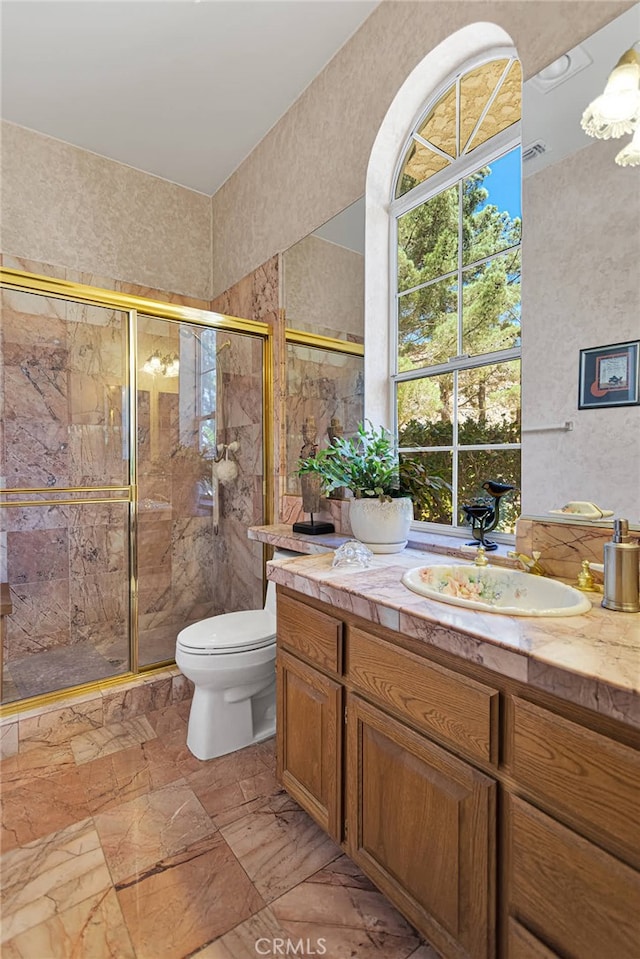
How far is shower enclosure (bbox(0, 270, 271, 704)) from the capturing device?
232 cm

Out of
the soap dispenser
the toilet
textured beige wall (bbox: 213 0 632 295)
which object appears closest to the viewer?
the soap dispenser

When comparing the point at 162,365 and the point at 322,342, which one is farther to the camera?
the point at 162,365

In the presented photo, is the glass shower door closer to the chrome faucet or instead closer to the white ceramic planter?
the white ceramic planter

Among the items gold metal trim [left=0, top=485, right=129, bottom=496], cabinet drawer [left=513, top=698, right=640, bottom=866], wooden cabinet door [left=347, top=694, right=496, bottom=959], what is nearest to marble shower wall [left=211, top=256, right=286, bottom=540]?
gold metal trim [left=0, top=485, right=129, bottom=496]

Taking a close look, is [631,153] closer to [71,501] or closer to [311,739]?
[311,739]

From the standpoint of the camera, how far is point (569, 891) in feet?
2.42

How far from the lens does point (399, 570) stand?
4.54ft

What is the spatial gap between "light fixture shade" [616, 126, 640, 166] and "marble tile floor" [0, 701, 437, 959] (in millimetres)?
2013

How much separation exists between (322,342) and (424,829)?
6.29 ft

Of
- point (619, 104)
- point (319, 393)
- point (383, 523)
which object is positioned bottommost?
point (383, 523)

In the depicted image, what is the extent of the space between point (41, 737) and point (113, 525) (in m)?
0.99

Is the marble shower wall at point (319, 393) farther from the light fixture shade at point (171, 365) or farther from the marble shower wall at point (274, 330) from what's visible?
the light fixture shade at point (171, 365)

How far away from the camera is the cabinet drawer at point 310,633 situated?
124 centimetres

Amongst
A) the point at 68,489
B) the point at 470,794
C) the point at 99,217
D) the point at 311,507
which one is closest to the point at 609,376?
the point at 470,794
